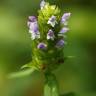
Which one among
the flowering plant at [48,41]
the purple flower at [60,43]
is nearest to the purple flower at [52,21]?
the flowering plant at [48,41]

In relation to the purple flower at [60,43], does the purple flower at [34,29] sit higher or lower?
higher

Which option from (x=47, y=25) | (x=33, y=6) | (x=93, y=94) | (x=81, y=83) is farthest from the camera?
(x=33, y=6)

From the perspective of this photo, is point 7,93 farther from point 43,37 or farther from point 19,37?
point 43,37

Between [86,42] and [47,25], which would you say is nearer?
[47,25]

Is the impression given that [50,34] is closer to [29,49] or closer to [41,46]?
[41,46]

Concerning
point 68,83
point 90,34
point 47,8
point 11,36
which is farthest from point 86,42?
point 47,8

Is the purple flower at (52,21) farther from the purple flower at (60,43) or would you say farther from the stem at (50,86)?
the stem at (50,86)

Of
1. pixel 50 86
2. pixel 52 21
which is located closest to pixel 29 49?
pixel 50 86
